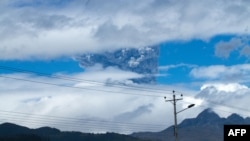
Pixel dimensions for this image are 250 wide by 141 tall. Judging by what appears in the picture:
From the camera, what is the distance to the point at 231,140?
108562 millimetres

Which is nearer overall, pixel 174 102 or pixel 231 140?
pixel 231 140

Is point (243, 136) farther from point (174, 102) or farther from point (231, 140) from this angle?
point (174, 102)

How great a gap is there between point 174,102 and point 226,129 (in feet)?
90.7

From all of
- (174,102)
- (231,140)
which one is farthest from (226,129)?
(174,102)

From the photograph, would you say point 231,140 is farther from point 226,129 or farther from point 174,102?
point 174,102

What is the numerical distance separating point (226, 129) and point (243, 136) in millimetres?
4450

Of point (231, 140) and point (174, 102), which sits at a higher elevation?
point (174, 102)

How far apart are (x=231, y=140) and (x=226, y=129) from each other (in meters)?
2.78

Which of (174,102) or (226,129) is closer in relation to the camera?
(226,129)

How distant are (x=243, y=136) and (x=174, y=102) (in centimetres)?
2813

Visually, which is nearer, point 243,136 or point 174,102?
point 243,136

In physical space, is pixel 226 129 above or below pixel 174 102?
below

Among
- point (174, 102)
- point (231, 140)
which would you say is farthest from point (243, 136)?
point (174, 102)

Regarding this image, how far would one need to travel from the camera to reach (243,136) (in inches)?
4301
